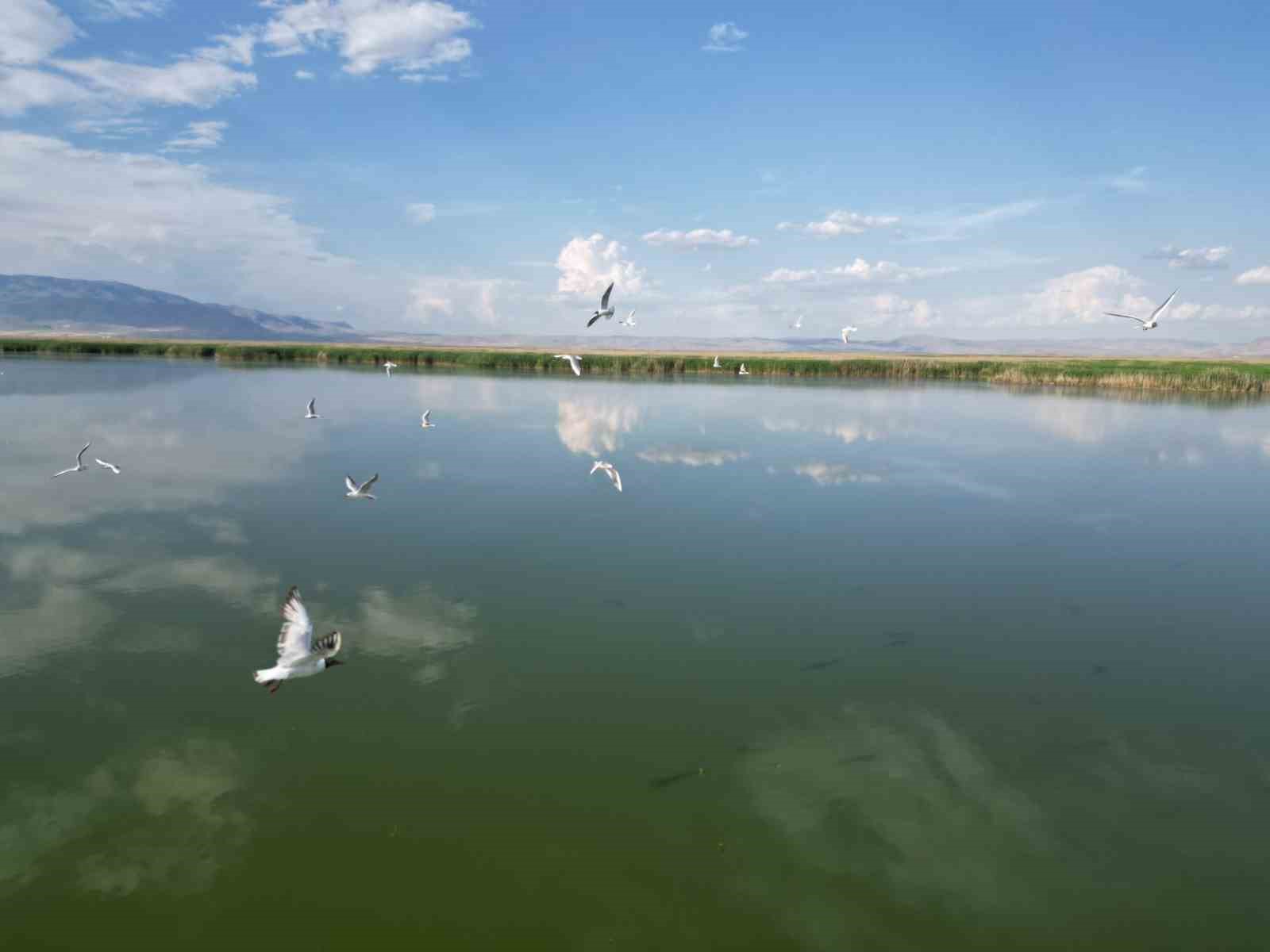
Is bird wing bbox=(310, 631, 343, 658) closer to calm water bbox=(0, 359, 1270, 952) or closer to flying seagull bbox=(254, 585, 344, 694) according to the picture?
flying seagull bbox=(254, 585, 344, 694)

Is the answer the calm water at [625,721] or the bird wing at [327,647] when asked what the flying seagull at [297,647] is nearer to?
the bird wing at [327,647]

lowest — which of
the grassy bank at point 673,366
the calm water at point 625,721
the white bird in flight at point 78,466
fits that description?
the calm water at point 625,721

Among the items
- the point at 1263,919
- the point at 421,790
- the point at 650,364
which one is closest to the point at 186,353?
the point at 650,364

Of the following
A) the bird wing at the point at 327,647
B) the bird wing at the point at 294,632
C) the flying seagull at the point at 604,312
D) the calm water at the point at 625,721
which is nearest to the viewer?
the calm water at the point at 625,721

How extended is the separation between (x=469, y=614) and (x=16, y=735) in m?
5.44

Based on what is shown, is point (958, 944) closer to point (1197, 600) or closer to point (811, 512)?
point (1197, 600)

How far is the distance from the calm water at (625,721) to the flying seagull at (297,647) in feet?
3.28

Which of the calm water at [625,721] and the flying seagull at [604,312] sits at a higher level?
the flying seagull at [604,312]

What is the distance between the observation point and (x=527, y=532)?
1630 cm

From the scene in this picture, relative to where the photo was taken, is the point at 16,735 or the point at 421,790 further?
the point at 16,735

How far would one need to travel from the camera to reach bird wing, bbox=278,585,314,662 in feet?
24.5

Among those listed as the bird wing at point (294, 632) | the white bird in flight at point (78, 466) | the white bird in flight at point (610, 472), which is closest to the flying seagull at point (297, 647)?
the bird wing at point (294, 632)

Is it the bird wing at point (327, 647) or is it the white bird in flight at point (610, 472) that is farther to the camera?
the white bird in flight at point (610, 472)

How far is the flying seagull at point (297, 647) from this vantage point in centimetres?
746
